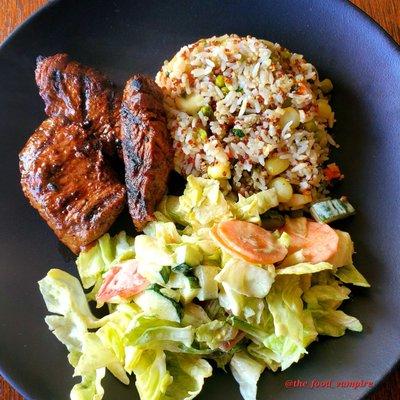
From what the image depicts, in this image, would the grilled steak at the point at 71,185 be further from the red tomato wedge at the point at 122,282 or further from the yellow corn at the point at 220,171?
the yellow corn at the point at 220,171

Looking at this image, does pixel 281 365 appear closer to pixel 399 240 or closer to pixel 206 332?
pixel 206 332

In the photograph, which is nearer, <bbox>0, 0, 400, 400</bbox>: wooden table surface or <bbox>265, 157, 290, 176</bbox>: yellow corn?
<bbox>0, 0, 400, 400</bbox>: wooden table surface

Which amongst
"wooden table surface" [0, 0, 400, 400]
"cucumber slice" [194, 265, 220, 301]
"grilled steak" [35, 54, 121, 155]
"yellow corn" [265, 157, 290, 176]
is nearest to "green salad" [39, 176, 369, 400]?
"cucumber slice" [194, 265, 220, 301]

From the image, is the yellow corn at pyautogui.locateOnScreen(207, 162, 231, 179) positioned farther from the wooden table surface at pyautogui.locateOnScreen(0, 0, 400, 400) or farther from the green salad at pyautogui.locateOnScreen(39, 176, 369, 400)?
the wooden table surface at pyautogui.locateOnScreen(0, 0, 400, 400)

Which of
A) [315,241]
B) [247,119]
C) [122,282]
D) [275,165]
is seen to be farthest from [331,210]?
[122,282]

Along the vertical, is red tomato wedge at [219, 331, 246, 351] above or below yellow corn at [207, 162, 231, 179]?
below

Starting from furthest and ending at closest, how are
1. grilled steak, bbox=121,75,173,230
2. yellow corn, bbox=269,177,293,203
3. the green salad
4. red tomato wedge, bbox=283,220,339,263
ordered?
yellow corn, bbox=269,177,293,203, grilled steak, bbox=121,75,173,230, red tomato wedge, bbox=283,220,339,263, the green salad

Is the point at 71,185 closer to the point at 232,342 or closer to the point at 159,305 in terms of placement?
the point at 159,305
